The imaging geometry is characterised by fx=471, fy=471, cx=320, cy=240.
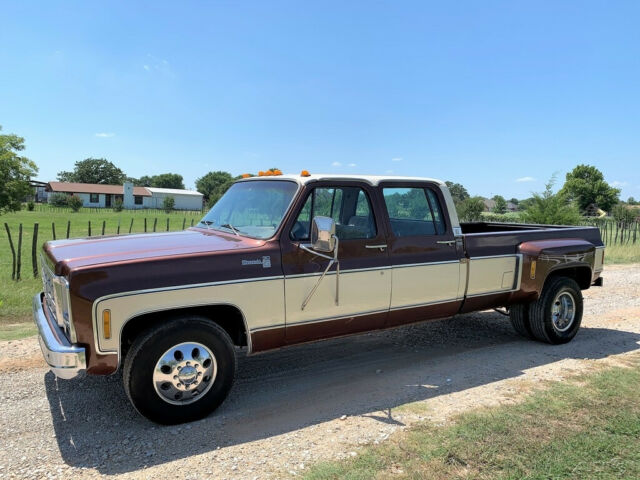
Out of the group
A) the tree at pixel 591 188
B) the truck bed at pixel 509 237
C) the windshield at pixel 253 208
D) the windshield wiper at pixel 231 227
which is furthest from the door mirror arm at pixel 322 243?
the tree at pixel 591 188

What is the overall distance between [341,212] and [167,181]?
131 metres

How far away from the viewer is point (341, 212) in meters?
4.66

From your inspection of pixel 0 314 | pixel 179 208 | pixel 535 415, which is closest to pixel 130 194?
pixel 179 208

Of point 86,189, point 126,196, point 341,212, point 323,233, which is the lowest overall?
point 323,233

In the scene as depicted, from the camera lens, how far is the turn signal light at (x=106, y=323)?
3307 mm

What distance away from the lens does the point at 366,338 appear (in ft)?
19.9

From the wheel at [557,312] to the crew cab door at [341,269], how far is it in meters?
2.38

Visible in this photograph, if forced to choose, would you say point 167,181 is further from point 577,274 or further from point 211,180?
point 577,274

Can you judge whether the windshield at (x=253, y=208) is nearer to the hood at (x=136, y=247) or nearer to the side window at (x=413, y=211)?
the hood at (x=136, y=247)

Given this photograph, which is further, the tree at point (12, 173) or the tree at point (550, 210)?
the tree at point (12, 173)

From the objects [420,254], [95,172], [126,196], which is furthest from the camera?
[95,172]

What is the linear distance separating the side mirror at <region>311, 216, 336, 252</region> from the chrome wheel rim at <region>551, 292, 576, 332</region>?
362 cm

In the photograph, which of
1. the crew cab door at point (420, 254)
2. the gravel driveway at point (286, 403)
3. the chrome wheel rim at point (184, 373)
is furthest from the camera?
the crew cab door at point (420, 254)

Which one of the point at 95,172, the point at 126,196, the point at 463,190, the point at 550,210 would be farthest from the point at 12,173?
the point at 95,172
